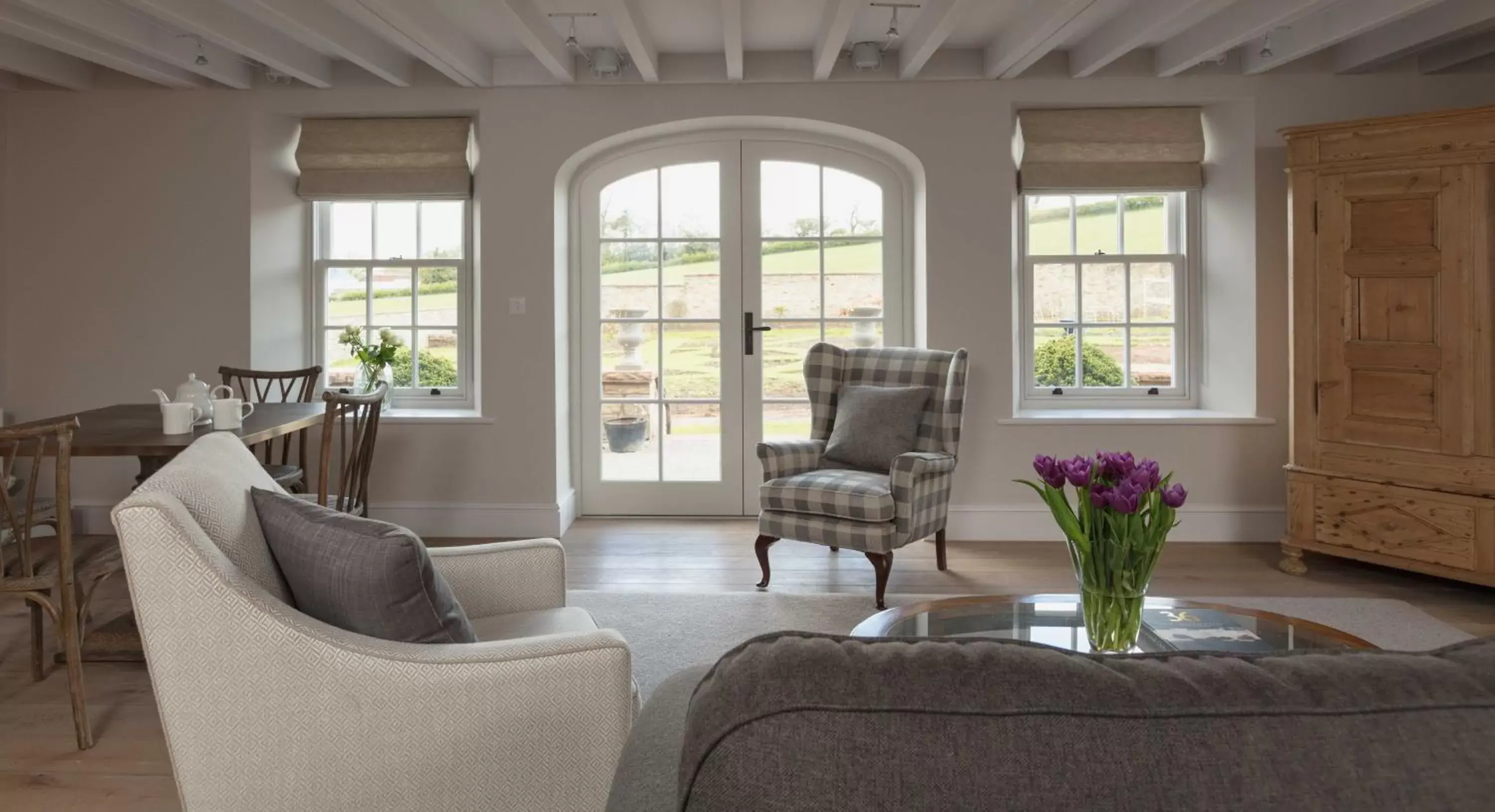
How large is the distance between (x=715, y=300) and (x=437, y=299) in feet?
5.08

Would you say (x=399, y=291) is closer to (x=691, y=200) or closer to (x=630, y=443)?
(x=630, y=443)

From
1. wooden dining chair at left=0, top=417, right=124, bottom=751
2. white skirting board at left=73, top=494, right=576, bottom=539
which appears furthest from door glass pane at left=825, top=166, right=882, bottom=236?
wooden dining chair at left=0, top=417, right=124, bottom=751

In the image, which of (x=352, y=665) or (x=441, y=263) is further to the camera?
(x=441, y=263)

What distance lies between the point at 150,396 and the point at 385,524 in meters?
4.34

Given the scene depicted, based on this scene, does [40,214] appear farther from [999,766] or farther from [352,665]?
[999,766]

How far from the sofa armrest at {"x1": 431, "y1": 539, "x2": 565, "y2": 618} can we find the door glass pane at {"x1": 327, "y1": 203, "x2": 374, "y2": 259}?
12.4ft

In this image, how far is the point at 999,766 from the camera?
0.69m

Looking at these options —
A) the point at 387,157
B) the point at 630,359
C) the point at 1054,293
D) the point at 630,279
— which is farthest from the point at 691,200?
the point at 1054,293

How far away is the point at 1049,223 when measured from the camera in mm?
5637

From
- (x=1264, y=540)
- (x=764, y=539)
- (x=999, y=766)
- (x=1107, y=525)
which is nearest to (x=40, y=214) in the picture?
(x=764, y=539)

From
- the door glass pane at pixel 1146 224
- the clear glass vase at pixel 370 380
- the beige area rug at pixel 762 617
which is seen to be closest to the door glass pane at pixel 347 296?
the clear glass vase at pixel 370 380

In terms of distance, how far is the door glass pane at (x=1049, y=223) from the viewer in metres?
5.63

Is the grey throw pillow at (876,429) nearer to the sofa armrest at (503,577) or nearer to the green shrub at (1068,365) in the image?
the green shrub at (1068,365)

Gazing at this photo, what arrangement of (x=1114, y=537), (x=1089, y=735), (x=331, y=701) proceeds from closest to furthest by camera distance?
1. (x=1089, y=735)
2. (x=331, y=701)
3. (x=1114, y=537)
